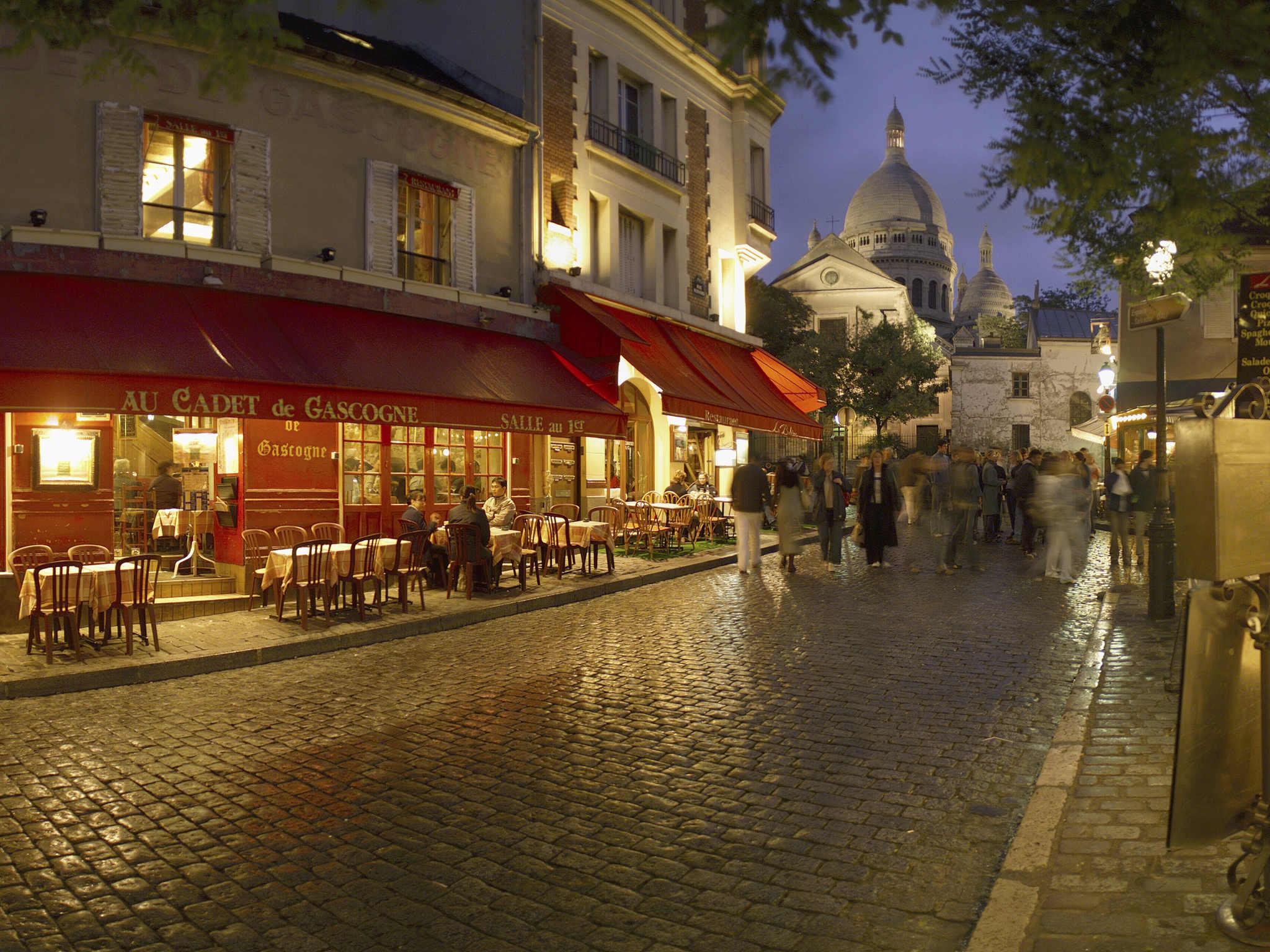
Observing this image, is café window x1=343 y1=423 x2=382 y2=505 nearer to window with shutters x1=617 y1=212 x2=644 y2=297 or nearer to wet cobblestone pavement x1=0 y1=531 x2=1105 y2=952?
wet cobblestone pavement x1=0 y1=531 x2=1105 y2=952

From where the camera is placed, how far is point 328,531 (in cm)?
1201

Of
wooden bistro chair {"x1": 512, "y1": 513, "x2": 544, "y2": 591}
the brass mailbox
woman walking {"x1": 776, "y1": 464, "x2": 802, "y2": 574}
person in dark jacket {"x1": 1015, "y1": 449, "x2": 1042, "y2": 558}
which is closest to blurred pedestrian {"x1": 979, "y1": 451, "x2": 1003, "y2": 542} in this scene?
person in dark jacket {"x1": 1015, "y1": 449, "x2": 1042, "y2": 558}

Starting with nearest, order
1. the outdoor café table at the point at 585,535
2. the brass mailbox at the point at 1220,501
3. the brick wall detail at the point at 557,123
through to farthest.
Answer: the brass mailbox at the point at 1220,501 → the outdoor café table at the point at 585,535 → the brick wall detail at the point at 557,123

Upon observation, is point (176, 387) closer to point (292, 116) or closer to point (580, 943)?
point (292, 116)

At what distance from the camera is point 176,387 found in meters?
9.77

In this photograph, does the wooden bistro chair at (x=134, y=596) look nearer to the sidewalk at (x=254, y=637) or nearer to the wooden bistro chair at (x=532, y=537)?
the sidewalk at (x=254, y=637)

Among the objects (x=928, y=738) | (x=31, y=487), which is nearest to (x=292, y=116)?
(x=31, y=487)

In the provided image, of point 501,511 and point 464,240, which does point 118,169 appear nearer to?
point 464,240

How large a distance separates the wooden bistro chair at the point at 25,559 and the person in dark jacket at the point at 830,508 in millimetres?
9973

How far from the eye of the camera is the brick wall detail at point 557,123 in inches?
659

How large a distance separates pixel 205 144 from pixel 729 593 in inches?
338

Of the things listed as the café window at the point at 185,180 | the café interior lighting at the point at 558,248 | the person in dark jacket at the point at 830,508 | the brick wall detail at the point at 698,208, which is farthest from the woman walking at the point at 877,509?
the café window at the point at 185,180

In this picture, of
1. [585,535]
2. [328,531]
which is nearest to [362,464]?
[328,531]

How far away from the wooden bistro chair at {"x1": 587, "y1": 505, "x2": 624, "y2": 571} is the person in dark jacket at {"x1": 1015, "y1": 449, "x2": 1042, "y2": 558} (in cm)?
667
